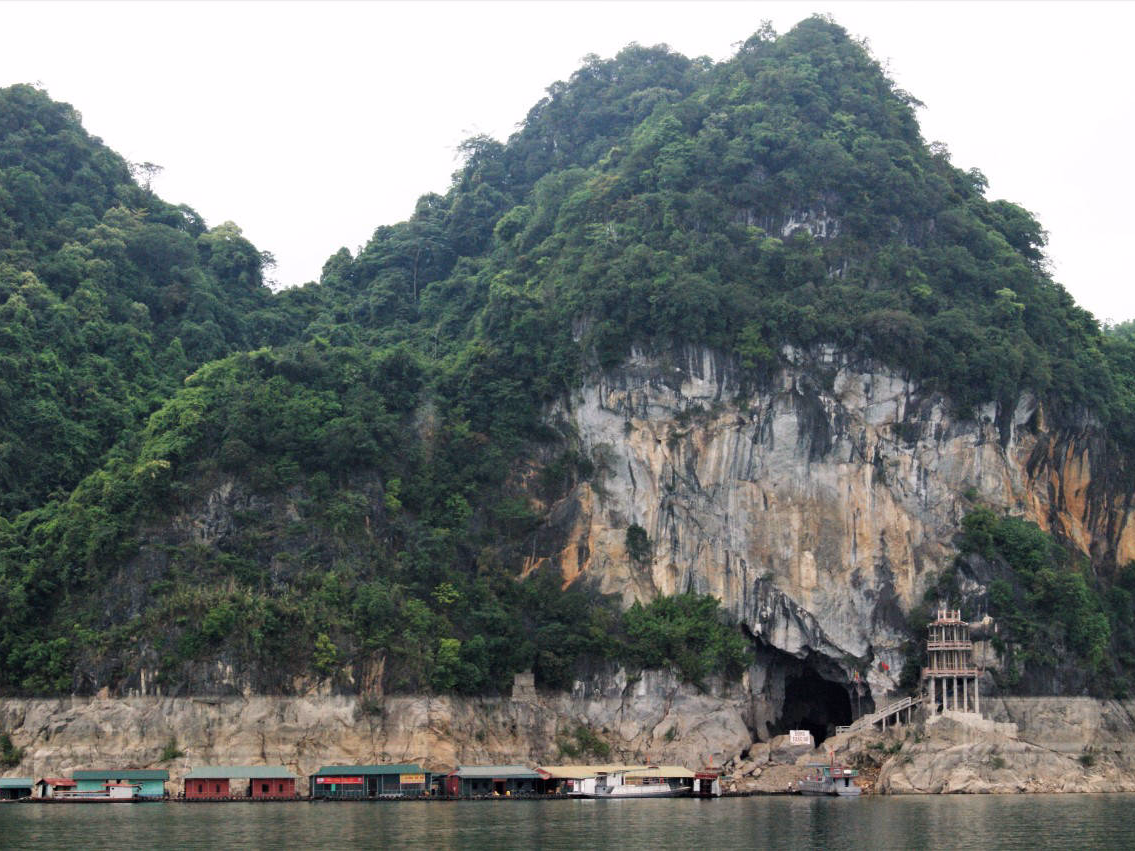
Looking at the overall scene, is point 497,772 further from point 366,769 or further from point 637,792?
point 637,792

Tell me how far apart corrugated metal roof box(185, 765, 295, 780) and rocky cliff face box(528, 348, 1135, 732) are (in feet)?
54.9

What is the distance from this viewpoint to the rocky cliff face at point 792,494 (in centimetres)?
7156

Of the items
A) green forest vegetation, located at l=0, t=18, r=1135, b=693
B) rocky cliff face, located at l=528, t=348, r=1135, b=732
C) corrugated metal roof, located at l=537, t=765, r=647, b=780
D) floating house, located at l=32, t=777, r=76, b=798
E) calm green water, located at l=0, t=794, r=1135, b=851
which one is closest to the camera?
calm green water, located at l=0, t=794, r=1135, b=851

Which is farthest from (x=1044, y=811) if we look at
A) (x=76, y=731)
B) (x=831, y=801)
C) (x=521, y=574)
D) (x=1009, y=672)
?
(x=76, y=731)

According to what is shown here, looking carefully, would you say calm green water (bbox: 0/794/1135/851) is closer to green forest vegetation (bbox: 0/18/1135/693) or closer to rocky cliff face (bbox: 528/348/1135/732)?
green forest vegetation (bbox: 0/18/1135/693)

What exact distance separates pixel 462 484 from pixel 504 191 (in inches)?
1236

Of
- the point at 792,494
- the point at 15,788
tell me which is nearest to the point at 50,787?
the point at 15,788

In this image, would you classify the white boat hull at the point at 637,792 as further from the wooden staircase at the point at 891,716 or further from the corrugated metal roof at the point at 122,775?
the corrugated metal roof at the point at 122,775

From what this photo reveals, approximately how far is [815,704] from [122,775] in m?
34.4

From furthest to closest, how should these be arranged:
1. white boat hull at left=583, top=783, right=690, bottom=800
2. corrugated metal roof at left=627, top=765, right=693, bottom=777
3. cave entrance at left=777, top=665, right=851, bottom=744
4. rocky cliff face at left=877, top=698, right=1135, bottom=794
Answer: cave entrance at left=777, top=665, right=851, bottom=744
rocky cliff face at left=877, top=698, right=1135, bottom=794
corrugated metal roof at left=627, top=765, right=693, bottom=777
white boat hull at left=583, top=783, right=690, bottom=800

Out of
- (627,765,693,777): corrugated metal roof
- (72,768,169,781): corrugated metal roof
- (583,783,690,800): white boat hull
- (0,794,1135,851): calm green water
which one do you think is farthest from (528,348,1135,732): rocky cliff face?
(72,768,169,781): corrugated metal roof

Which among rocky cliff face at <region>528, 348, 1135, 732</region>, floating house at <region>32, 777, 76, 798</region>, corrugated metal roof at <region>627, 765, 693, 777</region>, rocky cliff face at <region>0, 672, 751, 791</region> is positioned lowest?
floating house at <region>32, 777, 76, 798</region>

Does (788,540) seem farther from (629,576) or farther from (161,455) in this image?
(161,455)

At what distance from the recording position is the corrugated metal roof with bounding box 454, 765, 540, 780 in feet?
202
